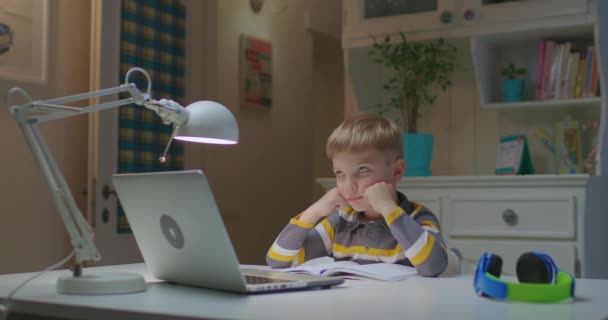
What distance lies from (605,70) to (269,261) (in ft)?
5.78

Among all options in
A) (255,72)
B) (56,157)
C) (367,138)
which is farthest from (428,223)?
(255,72)

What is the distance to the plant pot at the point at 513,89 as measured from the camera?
3129mm

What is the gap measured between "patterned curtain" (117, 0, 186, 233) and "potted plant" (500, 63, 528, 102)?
1.59m

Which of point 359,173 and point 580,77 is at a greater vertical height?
point 580,77

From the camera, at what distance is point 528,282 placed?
1.15 meters

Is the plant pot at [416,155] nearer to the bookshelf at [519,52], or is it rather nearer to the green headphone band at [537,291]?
the bookshelf at [519,52]

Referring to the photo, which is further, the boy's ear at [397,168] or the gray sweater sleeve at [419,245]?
the boy's ear at [397,168]

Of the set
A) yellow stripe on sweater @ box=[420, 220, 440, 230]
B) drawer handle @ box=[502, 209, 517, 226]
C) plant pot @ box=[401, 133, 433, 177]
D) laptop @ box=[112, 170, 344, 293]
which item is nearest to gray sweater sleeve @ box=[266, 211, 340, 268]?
yellow stripe on sweater @ box=[420, 220, 440, 230]

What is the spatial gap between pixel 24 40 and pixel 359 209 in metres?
1.96

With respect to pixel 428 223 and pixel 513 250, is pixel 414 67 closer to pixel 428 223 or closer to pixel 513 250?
pixel 513 250

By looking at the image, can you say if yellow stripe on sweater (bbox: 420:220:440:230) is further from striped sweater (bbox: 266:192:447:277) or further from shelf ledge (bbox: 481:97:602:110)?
shelf ledge (bbox: 481:97:602:110)

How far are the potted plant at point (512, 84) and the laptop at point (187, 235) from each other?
206 cm

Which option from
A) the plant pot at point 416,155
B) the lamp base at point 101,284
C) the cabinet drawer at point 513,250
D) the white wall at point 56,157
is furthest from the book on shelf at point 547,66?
the lamp base at point 101,284

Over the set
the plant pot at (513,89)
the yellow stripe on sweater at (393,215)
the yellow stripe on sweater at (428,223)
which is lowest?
the yellow stripe on sweater at (428,223)
